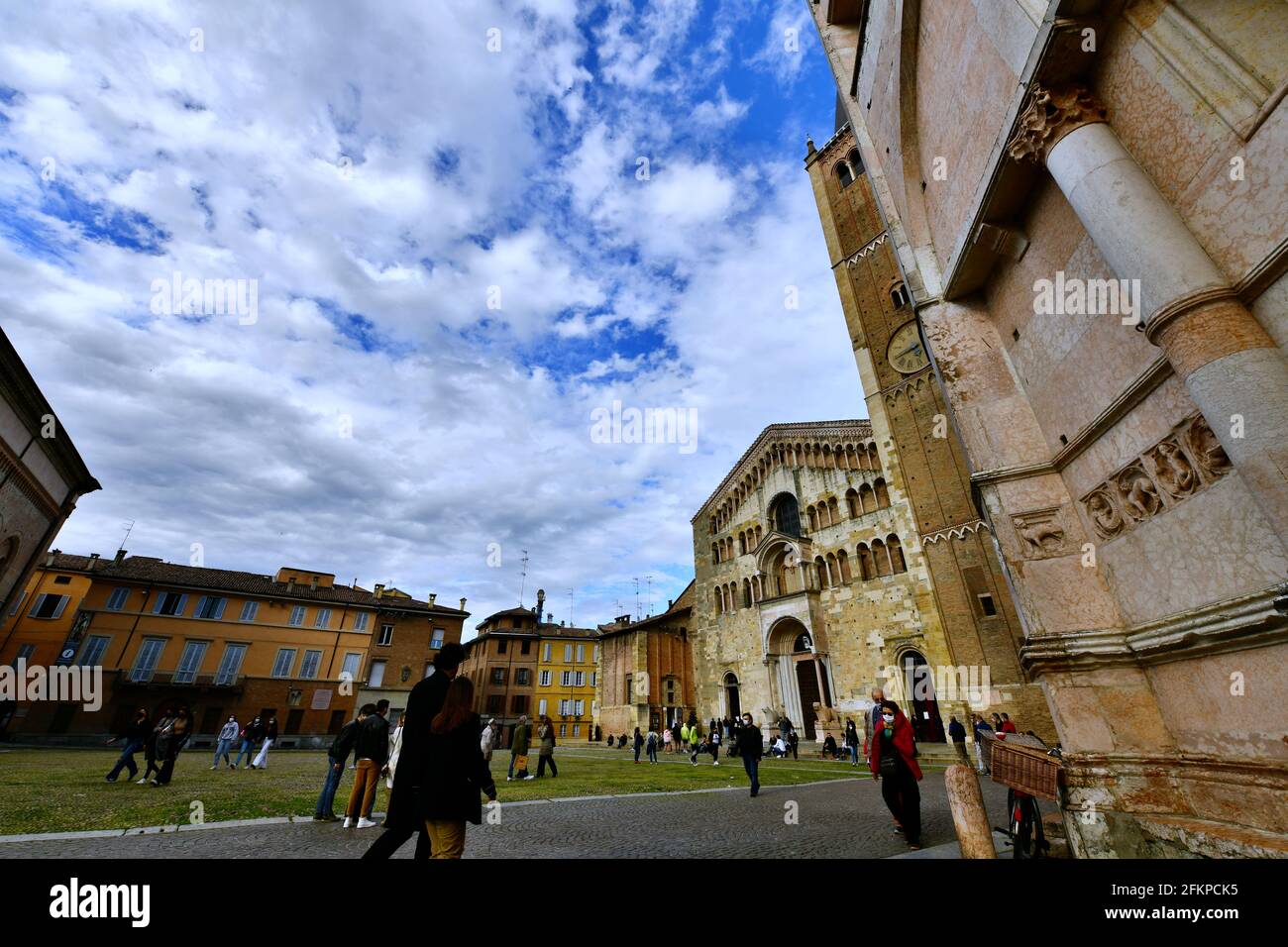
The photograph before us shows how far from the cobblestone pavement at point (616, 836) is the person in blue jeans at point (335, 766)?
1.28ft

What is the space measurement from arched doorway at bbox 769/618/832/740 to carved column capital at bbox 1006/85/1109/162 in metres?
24.3

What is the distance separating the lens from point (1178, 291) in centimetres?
333

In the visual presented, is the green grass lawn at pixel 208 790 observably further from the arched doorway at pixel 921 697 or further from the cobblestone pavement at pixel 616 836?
the arched doorway at pixel 921 697

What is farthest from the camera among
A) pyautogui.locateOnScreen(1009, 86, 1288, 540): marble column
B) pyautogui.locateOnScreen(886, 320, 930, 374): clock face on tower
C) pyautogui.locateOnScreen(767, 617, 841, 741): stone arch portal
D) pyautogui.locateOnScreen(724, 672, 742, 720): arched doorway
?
pyautogui.locateOnScreen(724, 672, 742, 720): arched doorway

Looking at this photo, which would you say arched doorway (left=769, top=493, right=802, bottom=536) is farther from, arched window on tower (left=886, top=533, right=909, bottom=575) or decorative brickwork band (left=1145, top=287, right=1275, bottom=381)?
decorative brickwork band (left=1145, top=287, right=1275, bottom=381)

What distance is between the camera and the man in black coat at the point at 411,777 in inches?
142

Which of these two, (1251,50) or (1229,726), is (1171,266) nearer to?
(1251,50)

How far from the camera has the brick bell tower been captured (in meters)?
18.8

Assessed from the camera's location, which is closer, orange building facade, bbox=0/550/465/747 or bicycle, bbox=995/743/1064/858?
bicycle, bbox=995/743/1064/858

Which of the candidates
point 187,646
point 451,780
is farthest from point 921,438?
point 187,646
